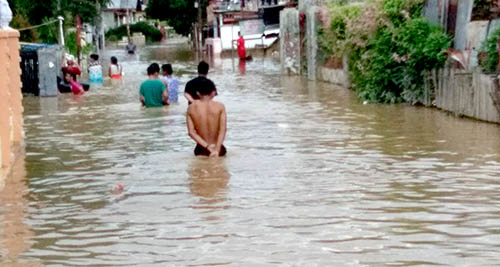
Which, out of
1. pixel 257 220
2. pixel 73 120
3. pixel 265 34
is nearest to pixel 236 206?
pixel 257 220

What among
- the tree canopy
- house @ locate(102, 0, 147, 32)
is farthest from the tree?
the tree canopy

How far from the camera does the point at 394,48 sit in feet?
69.1

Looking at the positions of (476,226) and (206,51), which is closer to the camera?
(476,226)

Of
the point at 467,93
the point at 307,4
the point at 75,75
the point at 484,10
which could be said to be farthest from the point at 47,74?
the point at 467,93

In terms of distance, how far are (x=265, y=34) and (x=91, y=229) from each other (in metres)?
53.7

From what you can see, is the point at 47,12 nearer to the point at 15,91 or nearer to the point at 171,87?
the point at 171,87

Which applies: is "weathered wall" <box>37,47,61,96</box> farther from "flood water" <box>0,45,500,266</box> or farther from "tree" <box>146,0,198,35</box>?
"tree" <box>146,0,198,35</box>

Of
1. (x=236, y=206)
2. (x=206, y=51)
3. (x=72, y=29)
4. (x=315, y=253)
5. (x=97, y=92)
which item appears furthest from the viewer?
(x=206, y=51)

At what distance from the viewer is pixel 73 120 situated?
19672mm

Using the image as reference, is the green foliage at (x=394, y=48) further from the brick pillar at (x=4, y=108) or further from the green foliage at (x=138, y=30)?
the green foliage at (x=138, y=30)

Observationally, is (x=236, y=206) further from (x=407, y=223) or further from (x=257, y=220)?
(x=407, y=223)

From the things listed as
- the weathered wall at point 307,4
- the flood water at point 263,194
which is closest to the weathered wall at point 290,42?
the weathered wall at point 307,4

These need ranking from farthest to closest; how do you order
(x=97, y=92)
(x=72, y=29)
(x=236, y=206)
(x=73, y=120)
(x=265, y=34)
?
1. (x=265, y=34)
2. (x=72, y=29)
3. (x=97, y=92)
4. (x=73, y=120)
5. (x=236, y=206)

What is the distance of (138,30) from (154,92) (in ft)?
274
